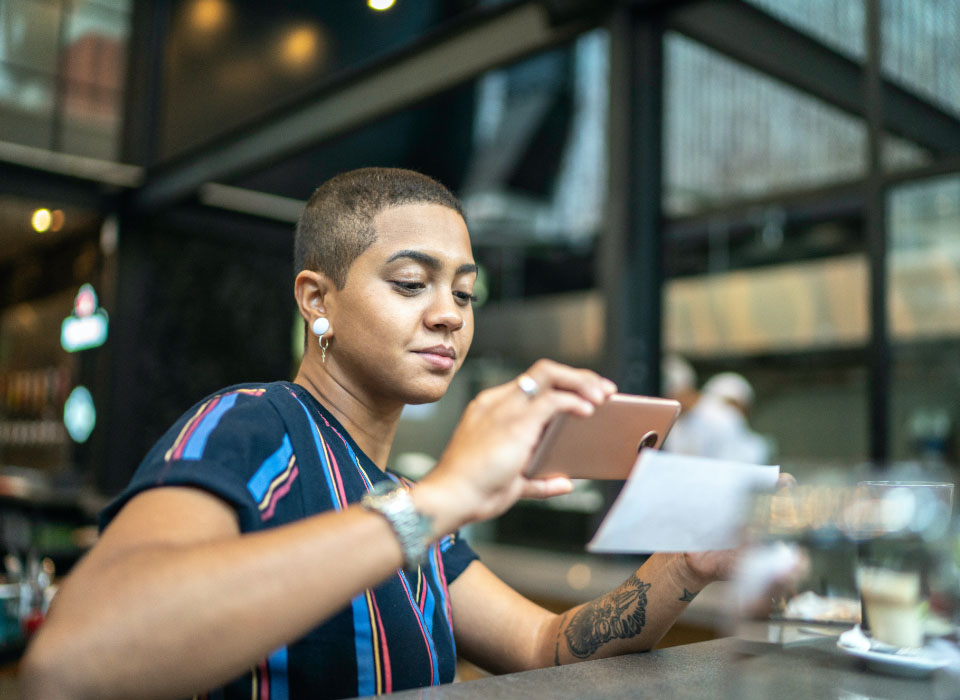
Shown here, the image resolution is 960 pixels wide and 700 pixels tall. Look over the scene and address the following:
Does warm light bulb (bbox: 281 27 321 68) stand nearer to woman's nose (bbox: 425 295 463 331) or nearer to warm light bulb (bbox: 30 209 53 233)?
warm light bulb (bbox: 30 209 53 233)

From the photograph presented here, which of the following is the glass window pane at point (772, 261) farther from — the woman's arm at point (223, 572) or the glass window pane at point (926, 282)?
the woman's arm at point (223, 572)

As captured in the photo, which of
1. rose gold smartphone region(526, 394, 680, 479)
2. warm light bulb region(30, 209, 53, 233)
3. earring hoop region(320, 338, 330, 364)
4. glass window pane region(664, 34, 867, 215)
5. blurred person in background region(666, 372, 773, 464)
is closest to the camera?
rose gold smartphone region(526, 394, 680, 479)

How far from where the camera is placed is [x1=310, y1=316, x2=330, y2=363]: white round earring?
1077mm

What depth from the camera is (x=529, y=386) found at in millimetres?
729

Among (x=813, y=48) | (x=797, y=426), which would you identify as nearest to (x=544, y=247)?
(x=797, y=426)

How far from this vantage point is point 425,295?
999 millimetres

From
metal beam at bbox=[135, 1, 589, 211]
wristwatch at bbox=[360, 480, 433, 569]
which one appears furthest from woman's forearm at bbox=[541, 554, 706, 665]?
metal beam at bbox=[135, 1, 589, 211]

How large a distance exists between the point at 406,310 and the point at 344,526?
356 millimetres

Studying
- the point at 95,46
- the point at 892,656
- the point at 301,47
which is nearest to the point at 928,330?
the point at 301,47

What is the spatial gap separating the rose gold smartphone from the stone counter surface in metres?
0.19

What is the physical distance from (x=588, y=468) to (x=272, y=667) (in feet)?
1.20

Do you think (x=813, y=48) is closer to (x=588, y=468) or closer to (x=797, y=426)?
(x=797, y=426)

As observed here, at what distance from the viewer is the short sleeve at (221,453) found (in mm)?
740

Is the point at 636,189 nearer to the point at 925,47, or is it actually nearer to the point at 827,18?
the point at 827,18
